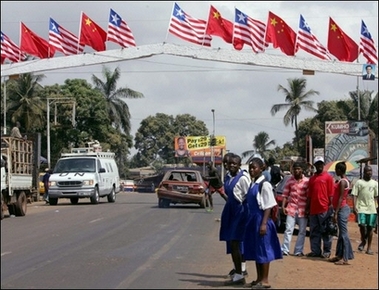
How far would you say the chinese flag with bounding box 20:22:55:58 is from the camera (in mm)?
29047

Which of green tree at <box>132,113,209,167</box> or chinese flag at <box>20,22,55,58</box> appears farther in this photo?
green tree at <box>132,113,209,167</box>

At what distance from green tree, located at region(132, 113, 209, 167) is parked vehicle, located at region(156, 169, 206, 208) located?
4491 cm

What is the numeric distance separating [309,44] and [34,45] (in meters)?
10.5

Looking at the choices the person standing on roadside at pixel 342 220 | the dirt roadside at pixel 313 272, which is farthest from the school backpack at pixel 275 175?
the person standing on roadside at pixel 342 220

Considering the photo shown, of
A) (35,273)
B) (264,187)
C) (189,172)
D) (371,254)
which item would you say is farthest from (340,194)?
(189,172)

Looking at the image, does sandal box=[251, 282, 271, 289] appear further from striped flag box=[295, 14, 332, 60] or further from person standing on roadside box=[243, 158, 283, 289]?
striped flag box=[295, 14, 332, 60]

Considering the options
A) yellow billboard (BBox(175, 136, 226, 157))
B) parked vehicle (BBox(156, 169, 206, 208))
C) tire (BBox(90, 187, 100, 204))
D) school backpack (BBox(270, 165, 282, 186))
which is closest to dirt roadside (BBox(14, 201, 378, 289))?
school backpack (BBox(270, 165, 282, 186))

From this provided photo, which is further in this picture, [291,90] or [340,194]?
[291,90]

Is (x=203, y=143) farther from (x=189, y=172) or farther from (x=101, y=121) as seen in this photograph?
(x=189, y=172)

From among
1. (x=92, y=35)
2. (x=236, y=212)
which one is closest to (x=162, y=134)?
(x=92, y=35)

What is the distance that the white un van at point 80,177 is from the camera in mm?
28266

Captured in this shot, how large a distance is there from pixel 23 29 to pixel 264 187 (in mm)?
20516

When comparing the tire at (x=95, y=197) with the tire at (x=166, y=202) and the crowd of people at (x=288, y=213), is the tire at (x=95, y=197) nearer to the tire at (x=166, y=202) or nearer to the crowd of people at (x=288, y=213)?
the tire at (x=166, y=202)

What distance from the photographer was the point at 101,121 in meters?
40.8
